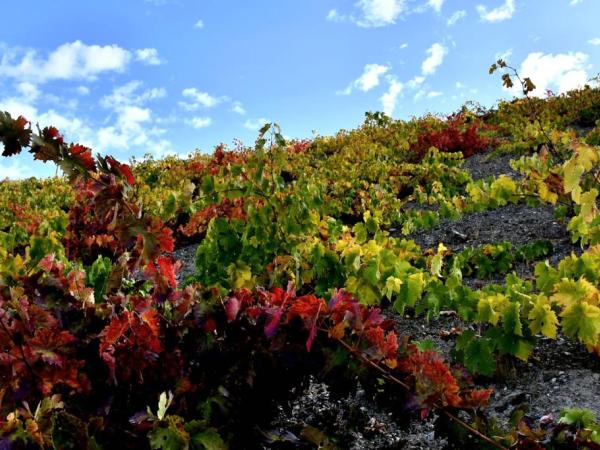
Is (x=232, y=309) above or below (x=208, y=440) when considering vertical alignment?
above

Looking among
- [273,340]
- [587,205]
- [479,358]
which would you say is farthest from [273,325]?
[587,205]

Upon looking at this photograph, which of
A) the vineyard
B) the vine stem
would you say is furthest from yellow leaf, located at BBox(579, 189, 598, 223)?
the vine stem

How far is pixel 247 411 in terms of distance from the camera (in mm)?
1827

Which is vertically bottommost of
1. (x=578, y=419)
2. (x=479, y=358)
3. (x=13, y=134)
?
(x=578, y=419)

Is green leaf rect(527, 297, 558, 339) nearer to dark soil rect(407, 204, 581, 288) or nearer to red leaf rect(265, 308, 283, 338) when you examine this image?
red leaf rect(265, 308, 283, 338)

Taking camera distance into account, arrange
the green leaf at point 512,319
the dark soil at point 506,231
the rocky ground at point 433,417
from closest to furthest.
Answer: the rocky ground at point 433,417
the green leaf at point 512,319
the dark soil at point 506,231

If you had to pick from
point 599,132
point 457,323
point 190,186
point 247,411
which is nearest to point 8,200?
point 190,186

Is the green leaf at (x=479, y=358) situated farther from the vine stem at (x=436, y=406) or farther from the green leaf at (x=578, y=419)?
the vine stem at (x=436, y=406)

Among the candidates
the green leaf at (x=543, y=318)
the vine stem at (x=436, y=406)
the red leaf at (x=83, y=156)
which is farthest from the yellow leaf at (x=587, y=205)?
the red leaf at (x=83, y=156)

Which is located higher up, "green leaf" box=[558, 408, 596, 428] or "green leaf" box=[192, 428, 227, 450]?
"green leaf" box=[192, 428, 227, 450]

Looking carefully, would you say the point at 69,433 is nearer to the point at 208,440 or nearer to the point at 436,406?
the point at 208,440

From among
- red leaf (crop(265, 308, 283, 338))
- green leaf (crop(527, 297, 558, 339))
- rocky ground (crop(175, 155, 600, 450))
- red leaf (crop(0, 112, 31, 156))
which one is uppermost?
red leaf (crop(0, 112, 31, 156))

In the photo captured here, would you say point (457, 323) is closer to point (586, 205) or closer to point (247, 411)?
point (586, 205)

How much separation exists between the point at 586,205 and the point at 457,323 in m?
1.40
